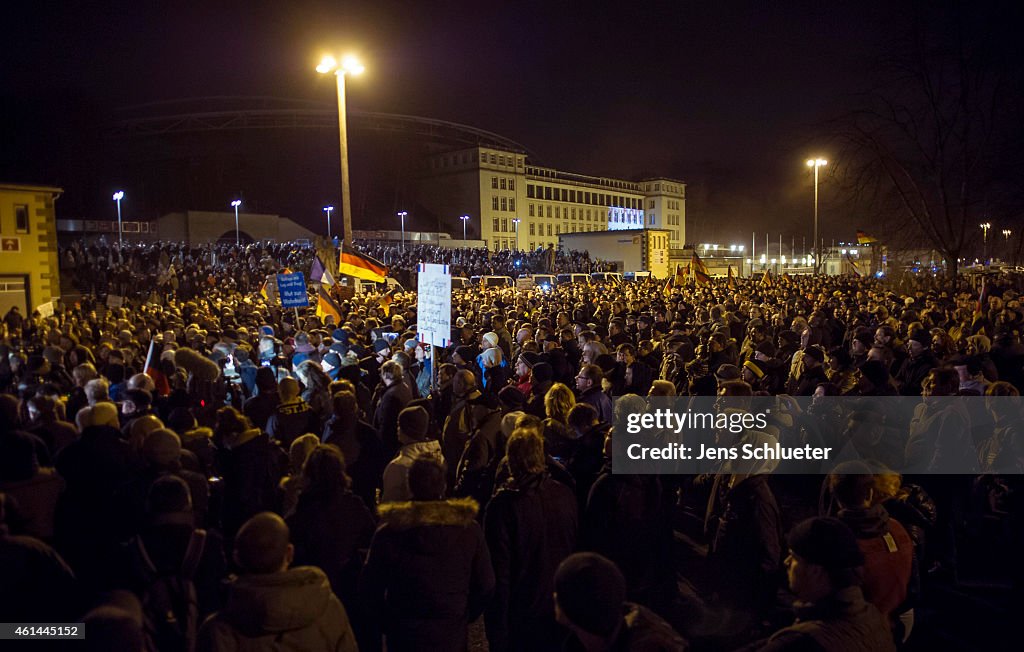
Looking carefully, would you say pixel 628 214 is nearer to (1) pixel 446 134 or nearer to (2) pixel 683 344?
(1) pixel 446 134

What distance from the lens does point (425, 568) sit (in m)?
3.28

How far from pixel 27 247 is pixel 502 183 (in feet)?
248

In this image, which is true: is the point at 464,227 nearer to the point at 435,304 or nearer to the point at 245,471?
the point at 435,304

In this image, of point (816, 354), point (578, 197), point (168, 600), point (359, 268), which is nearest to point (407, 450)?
point (168, 600)

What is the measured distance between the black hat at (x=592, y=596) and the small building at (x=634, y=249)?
161ft

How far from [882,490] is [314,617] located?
111 inches

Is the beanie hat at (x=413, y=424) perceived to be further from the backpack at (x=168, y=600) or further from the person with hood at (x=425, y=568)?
the backpack at (x=168, y=600)

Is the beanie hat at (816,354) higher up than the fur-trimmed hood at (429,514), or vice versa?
the beanie hat at (816,354)

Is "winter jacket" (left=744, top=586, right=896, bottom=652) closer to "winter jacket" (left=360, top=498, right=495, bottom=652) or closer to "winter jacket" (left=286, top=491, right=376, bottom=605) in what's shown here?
"winter jacket" (left=360, top=498, right=495, bottom=652)

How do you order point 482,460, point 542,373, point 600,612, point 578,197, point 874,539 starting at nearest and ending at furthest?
1. point 600,612
2. point 874,539
3. point 482,460
4. point 542,373
5. point 578,197

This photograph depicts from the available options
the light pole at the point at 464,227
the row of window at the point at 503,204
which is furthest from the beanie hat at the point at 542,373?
the row of window at the point at 503,204

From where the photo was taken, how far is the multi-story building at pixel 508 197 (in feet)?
305

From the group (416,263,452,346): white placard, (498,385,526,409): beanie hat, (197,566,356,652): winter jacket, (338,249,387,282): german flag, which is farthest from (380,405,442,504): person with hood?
(338,249,387,282): german flag

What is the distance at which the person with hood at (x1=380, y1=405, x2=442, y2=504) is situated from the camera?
4.61 m
